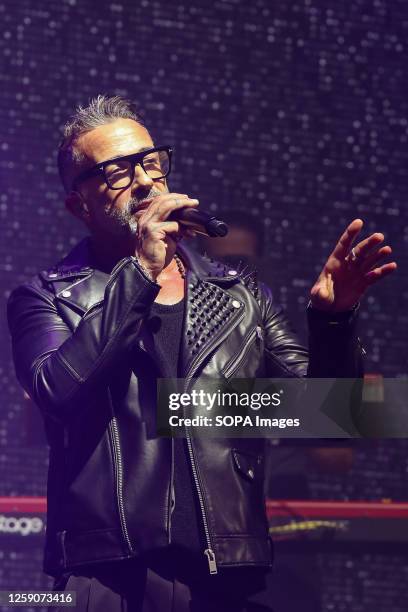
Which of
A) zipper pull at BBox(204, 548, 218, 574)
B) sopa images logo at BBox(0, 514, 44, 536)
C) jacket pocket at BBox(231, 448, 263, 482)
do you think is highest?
jacket pocket at BBox(231, 448, 263, 482)

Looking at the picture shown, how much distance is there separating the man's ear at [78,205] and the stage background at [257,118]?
4.97 feet

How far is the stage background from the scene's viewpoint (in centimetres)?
339

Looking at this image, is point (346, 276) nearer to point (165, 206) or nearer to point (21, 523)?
point (165, 206)

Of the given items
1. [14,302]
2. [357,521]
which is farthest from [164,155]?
[357,521]

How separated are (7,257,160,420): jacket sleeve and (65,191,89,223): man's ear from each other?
328 mm

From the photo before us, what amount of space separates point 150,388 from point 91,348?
12cm

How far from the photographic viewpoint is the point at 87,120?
6.01 feet

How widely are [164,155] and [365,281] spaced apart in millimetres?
531

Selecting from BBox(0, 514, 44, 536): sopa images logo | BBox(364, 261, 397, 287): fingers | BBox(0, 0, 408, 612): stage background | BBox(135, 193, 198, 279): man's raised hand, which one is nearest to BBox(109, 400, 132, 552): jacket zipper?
BBox(135, 193, 198, 279): man's raised hand

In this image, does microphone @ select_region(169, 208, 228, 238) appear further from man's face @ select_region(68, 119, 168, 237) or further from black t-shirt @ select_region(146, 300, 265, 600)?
black t-shirt @ select_region(146, 300, 265, 600)

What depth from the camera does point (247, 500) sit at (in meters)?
1.46

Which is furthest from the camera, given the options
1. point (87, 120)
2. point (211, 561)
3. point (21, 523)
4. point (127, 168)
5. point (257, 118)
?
point (257, 118)

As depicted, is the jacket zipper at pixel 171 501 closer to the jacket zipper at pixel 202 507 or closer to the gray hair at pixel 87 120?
the jacket zipper at pixel 202 507

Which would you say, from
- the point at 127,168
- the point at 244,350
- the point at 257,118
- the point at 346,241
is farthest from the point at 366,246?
the point at 257,118
